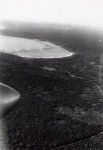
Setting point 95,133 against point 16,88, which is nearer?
point 95,133

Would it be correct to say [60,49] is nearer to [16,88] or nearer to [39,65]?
[39,65]

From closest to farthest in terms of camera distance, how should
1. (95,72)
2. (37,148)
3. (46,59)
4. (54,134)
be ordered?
(37,148) < (54,134) < (95,72) < (46,59)

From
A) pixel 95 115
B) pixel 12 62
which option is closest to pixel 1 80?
pixel 12 62

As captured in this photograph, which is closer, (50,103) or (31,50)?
(50,103)

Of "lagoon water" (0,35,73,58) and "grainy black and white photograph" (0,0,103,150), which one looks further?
"lagoon water" (0,35,73,58)

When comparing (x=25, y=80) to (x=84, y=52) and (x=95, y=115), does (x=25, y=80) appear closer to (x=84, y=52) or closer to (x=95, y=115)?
(x=95, y=115)

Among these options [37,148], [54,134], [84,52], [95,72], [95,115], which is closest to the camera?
[37,148]

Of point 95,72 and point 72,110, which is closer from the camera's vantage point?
point 72,110

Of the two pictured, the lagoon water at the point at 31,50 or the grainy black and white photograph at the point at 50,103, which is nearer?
the grainy black and white photograph at the point at 50,103

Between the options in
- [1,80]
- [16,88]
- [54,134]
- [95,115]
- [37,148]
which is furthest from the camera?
[1,80]

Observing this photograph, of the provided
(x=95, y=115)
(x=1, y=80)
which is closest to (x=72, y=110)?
(x=95, y=115)
